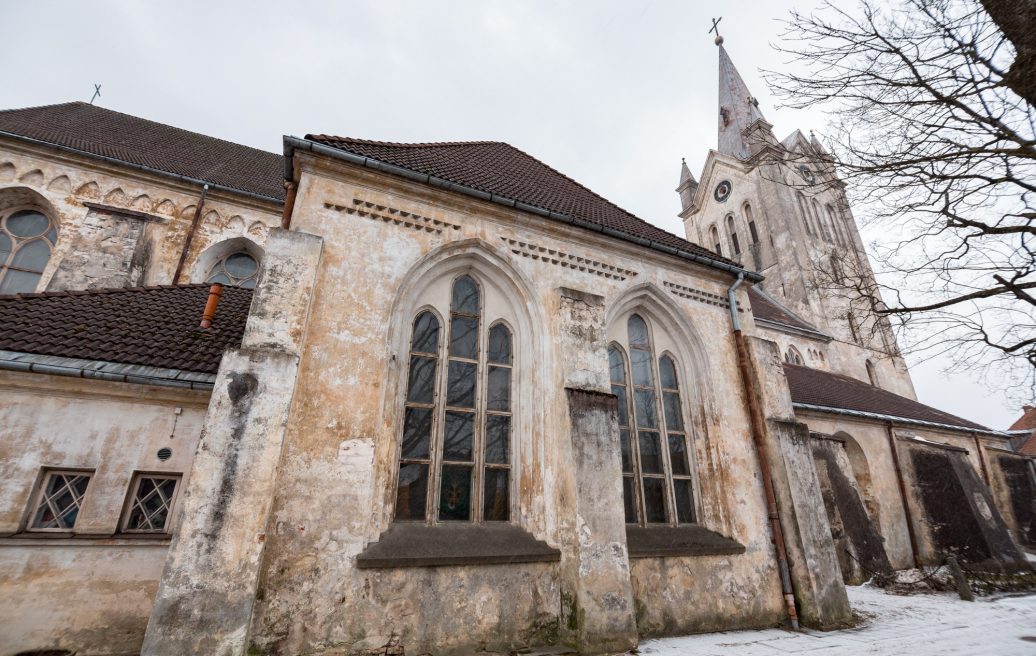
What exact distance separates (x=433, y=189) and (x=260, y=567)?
4.90 m

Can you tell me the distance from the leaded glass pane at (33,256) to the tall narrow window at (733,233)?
29765mm

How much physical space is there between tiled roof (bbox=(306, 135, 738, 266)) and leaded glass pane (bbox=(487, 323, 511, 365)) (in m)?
1.95

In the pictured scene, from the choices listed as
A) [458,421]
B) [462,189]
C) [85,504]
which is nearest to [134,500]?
[85,504]

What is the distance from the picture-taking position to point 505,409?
21.3 feet

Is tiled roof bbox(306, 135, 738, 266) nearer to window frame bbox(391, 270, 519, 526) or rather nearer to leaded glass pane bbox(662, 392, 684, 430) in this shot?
window frame bbox(391, 270, 519, 526)

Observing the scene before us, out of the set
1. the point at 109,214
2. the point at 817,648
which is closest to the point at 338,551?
the point at 817,648

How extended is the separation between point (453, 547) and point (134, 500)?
12.0 feet

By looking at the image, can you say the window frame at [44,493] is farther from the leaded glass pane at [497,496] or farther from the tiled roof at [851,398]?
the tiled roof at [851,398]

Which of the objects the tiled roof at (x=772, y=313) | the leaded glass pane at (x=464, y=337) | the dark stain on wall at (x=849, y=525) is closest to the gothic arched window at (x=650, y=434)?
the leaded glass pane at (x=464, y=337)

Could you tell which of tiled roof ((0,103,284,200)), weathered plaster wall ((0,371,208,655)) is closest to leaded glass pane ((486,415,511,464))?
weathered plaster wall ((0,371,208,655))

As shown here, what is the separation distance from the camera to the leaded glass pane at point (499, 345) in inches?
265

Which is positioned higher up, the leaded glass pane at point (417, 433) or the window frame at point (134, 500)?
the leaded glass pane at point (417, 433)

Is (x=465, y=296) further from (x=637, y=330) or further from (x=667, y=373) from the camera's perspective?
(x=667, y=373)

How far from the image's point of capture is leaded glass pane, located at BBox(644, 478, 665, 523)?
705cm
